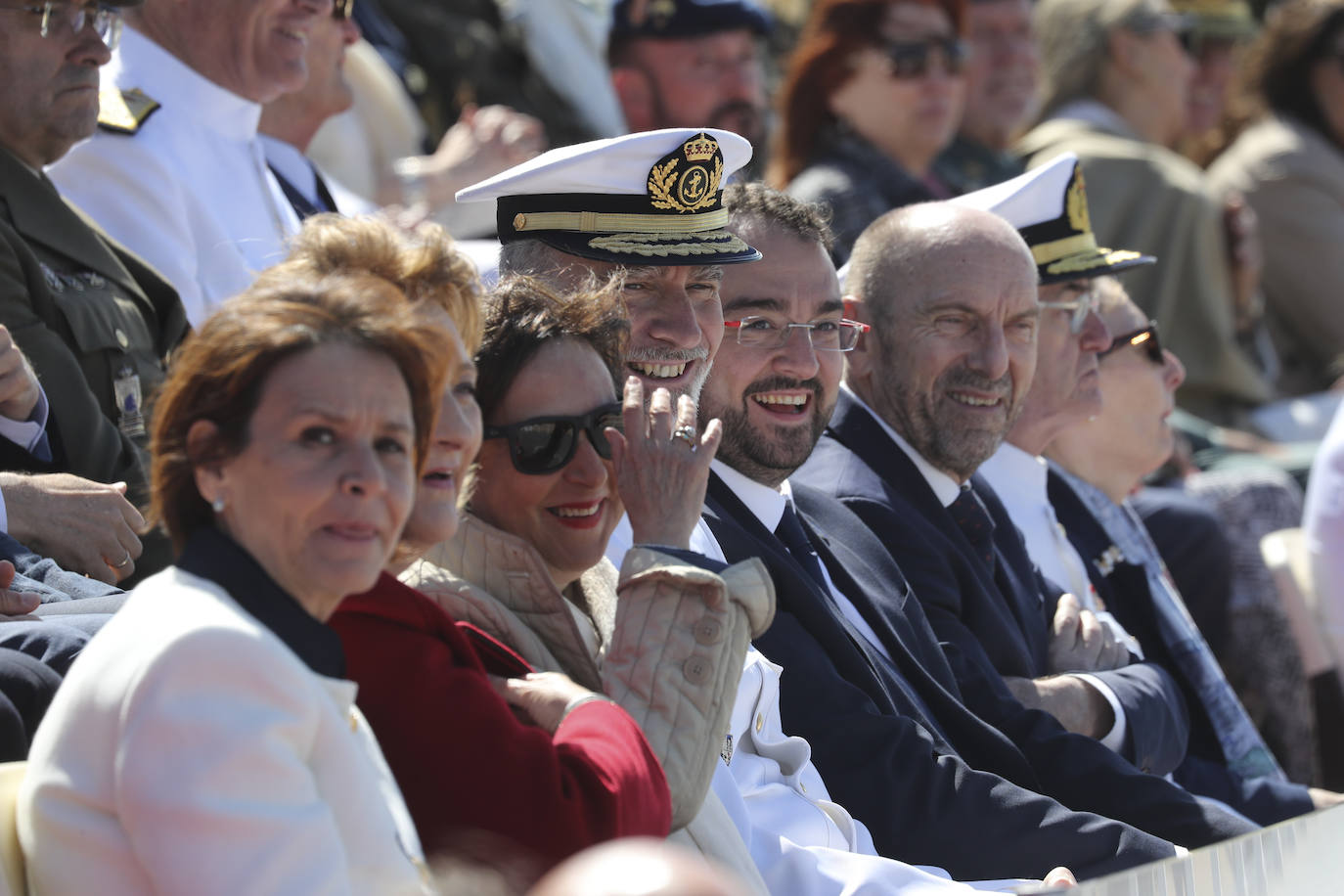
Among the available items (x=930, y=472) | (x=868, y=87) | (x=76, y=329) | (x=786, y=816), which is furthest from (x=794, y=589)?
(x=868, y=87)

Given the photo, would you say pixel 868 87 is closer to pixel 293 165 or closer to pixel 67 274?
pixel 293 165

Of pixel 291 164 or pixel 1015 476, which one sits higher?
pixel 291 164

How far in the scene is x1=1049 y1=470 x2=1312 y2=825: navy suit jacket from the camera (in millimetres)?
4453

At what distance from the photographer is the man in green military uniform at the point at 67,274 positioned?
10.8 feet

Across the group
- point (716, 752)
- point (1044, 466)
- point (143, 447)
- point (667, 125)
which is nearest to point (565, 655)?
point (716, 752)

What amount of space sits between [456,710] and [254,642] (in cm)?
35

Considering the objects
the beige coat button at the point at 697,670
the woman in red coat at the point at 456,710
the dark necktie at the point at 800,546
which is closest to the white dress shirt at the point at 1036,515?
the dark necktie at the point at 800,546

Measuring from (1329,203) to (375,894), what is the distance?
26.6 ft

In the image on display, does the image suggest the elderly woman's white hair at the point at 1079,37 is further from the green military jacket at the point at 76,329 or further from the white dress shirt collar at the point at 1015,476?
the green military jacket at the point at 76,329

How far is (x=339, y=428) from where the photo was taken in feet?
6.10

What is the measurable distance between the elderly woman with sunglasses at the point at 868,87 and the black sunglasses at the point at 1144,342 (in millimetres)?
1529

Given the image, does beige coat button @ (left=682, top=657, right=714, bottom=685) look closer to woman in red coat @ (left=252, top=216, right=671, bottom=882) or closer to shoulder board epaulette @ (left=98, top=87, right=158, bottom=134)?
woman in red coat @ (left=252, top=216, right=671, bottom=882)

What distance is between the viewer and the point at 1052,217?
4.81 meters

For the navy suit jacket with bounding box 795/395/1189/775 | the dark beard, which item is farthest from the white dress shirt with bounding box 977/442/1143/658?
the dark beard
